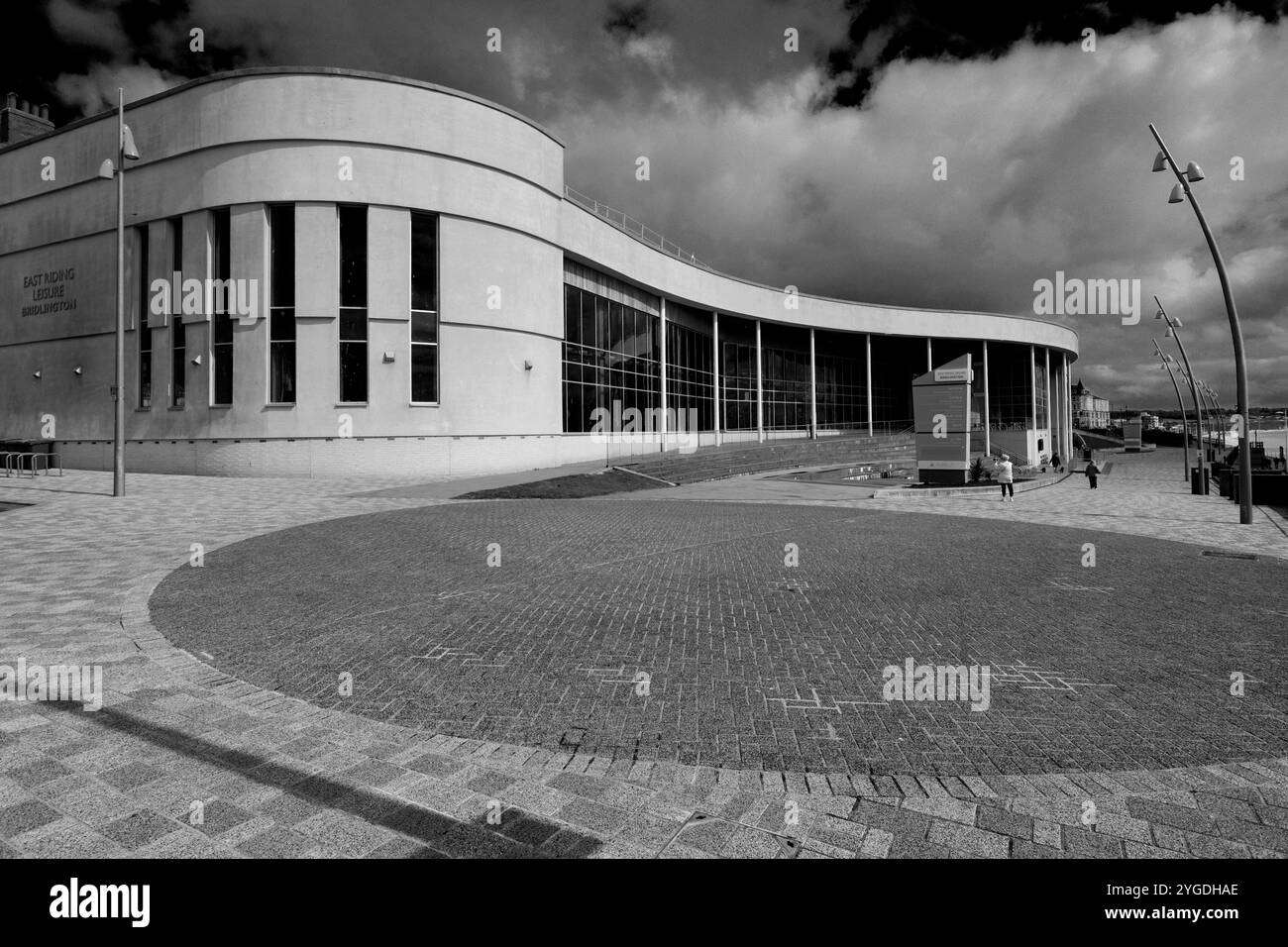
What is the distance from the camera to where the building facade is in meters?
28.0

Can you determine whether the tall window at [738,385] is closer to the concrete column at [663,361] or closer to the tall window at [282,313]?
the concrete column at [663,361]

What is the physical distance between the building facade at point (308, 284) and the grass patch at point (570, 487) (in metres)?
6.26

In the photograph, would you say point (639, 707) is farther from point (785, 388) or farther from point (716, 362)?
point (785, 388)

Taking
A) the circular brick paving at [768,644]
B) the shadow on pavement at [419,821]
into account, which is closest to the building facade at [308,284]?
the circular brick paving at [768,644]

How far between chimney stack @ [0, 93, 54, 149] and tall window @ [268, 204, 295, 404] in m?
21.8

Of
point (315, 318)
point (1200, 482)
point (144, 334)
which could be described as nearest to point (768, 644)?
point (1200, 482)

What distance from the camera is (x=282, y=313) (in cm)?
2828

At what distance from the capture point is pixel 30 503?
18.4 meters

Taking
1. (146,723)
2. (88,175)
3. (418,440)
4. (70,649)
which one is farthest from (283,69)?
(146,723)

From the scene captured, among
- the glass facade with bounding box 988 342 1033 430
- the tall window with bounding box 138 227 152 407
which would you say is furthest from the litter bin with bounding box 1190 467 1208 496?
the glass facade with bounding box 988 342 1033 430

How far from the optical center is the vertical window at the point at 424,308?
94.9 ft

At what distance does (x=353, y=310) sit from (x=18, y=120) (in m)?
28.5

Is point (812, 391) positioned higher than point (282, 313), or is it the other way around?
point (812, 391)
